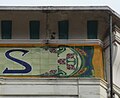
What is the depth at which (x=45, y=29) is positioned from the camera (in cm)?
2908

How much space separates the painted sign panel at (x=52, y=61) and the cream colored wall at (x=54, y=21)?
0.61m

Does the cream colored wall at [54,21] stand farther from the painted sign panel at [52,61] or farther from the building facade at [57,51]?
the painted sign panel at [52,61]

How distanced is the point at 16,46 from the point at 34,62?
88cm

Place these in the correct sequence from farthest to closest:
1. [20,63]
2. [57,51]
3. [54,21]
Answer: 1. [54,21]
2. [57,51]
3. [20,63]

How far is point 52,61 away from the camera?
93.4 feet

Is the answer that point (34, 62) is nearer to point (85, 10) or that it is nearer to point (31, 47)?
point (31, 47)

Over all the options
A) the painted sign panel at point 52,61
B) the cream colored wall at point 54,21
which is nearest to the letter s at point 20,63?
the painted sign panel at point 52,61

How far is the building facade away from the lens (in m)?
28.0

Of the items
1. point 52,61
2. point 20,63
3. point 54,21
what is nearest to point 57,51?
point 52,61

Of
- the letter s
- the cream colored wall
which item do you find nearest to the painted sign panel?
the letter s

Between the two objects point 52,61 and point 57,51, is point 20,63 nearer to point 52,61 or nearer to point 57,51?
point 52,61

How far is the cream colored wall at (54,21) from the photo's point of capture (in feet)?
95.0

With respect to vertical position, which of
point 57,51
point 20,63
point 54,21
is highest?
point 54,21

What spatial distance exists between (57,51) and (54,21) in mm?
1153
